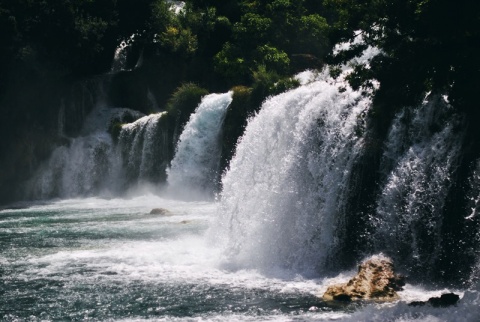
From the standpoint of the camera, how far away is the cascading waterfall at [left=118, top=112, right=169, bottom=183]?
32.8 meters

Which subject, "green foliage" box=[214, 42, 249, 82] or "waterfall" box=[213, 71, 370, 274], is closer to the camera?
"waterfall" box=[213, 71, 370, 274]

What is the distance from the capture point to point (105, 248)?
1780 cm

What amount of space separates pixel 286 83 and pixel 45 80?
1749cm

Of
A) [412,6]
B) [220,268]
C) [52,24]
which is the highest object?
[52,24]

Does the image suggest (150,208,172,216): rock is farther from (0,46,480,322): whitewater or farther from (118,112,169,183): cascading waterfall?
(118,112,169,183): cascading waterfall

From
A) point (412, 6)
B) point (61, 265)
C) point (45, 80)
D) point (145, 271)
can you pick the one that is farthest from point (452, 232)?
point (45, 80)

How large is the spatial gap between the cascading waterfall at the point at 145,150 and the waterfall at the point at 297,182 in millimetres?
15076

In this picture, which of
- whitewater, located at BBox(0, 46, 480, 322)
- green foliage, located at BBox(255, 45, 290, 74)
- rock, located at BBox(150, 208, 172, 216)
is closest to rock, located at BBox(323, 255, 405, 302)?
whitewater, located at BBox(0, 46, 480, 322)

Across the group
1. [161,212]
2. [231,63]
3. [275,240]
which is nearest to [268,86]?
[161,212]

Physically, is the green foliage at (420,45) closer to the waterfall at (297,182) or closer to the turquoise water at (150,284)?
the waterfall at (297,182)

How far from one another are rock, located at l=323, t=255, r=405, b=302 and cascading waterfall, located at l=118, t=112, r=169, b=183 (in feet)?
69.5

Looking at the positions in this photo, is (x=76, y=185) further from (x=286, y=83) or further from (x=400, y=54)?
(x=400, y=54)

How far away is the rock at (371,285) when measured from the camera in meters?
11.6

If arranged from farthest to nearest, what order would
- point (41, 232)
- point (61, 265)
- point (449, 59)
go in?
point (41, 232) < point (61, 265) < point (449, 59)
